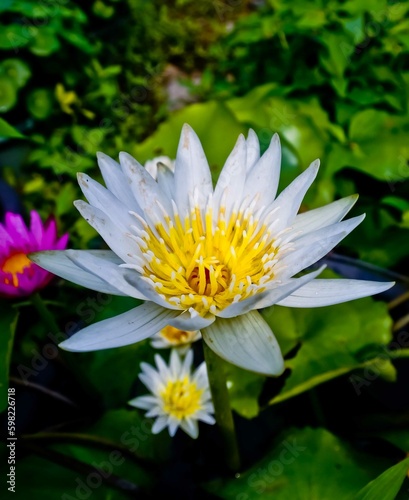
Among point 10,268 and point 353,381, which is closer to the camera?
point 10,268

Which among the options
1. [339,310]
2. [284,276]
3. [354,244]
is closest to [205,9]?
[354,244]

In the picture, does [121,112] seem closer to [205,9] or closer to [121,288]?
[205,9]

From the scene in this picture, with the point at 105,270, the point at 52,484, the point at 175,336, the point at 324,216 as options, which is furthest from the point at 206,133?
the point at 52,484

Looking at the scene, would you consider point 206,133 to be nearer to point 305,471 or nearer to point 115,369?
point 115,369

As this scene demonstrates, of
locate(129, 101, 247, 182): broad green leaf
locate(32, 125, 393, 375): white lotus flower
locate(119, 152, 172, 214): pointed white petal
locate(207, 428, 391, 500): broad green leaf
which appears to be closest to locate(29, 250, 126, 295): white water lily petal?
locate(32, 125, 393, 375): white lotus flower

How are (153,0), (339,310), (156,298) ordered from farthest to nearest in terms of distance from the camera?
(153,0) → (339,310) → (156,298)

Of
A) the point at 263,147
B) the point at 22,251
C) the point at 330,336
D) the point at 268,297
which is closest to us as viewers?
the point at 268,297

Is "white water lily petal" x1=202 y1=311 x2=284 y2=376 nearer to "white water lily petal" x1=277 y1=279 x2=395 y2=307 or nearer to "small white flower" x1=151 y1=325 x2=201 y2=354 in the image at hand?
"white water lily petal" x1=277 y1=279 x2=395 y2=307

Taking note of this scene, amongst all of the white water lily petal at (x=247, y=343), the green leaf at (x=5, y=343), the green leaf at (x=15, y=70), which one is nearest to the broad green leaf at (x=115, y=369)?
the green leaf at (x=5, y=343)
